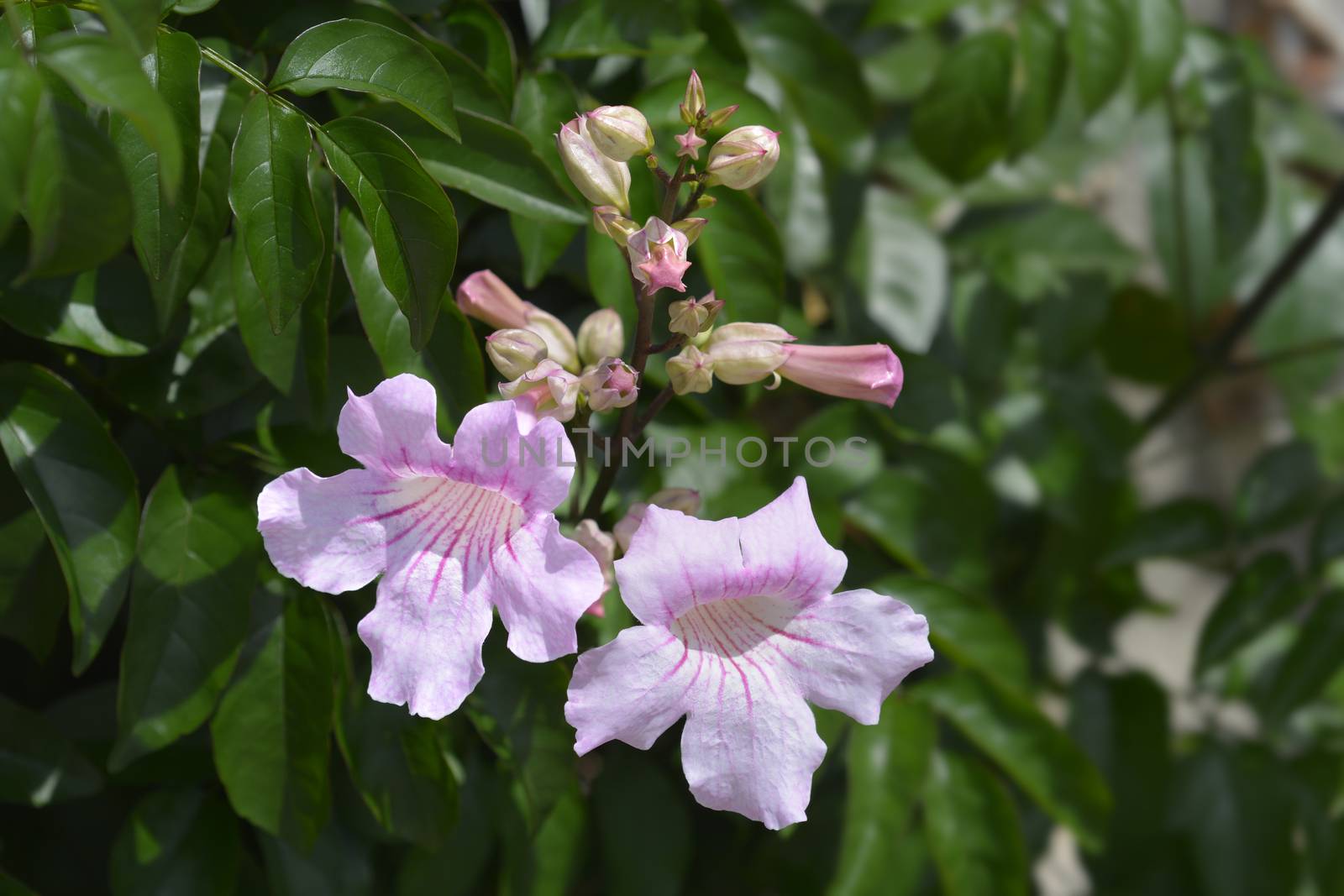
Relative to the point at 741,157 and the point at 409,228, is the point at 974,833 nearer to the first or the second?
the point at 741,157

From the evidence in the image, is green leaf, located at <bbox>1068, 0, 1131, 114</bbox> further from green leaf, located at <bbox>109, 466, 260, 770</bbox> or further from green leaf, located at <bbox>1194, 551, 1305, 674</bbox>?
green leaf, located at <bbox>109, 466, 260, 770</bbox>

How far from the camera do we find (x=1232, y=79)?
197 centimetres

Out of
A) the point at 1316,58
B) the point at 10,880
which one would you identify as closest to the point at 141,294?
the point at 10,880

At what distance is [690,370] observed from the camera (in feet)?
3.44

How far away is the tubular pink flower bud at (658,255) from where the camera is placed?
0.97 m

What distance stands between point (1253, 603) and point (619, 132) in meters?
1.62

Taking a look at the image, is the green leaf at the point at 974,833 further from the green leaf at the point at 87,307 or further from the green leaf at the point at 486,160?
the green leaf at the point at 87,307

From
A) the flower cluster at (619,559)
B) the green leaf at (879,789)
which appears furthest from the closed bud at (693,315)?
the green leaf at (879,789)

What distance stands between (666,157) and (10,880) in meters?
1.08

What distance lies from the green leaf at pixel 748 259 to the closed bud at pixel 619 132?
260 mm

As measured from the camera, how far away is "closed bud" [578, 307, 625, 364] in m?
1.14

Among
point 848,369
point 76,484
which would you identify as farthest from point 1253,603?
point 76,484

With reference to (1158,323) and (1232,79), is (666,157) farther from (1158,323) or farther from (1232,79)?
(1158,323)

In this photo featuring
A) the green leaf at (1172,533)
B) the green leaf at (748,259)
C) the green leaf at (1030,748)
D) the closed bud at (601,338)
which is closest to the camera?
the closed bud at (601,338)
